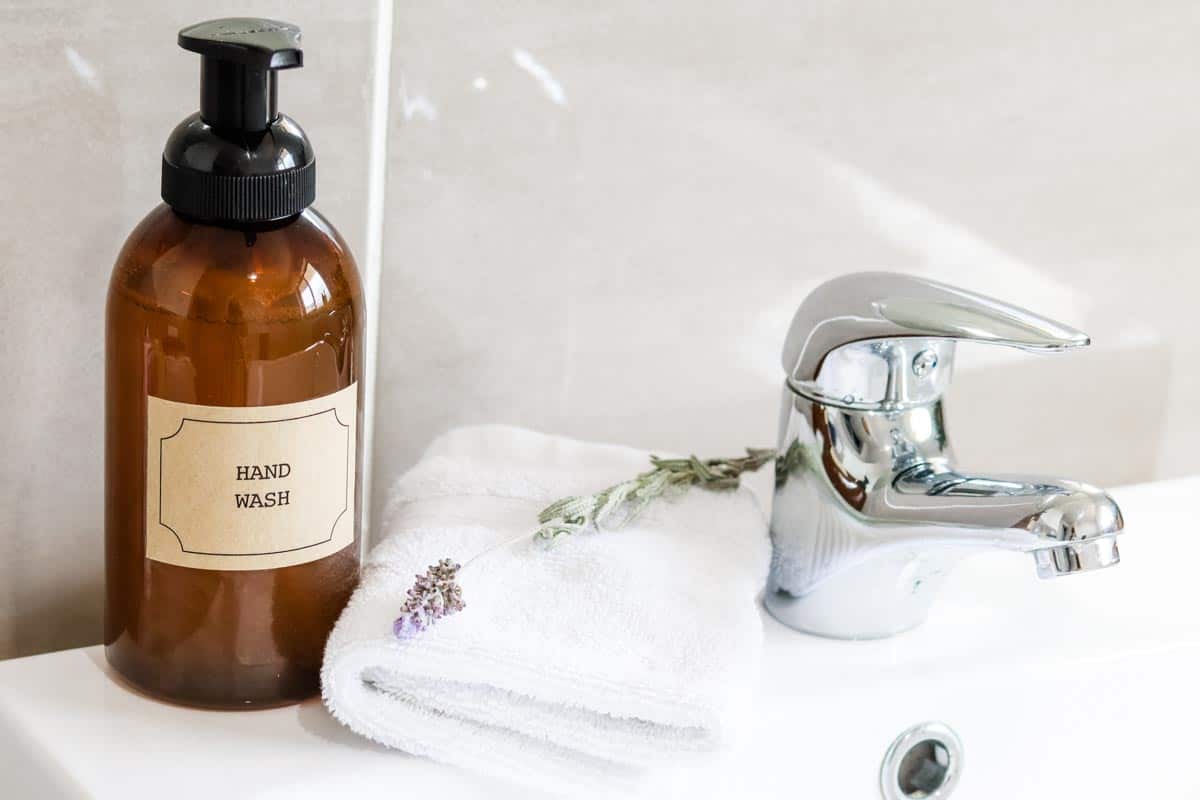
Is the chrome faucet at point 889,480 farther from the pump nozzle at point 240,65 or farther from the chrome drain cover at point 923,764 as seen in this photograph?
the pump nozzle at point 240,65

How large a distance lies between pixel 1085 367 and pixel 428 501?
0.39 meters

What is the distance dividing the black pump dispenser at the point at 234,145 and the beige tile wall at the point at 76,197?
74 mm

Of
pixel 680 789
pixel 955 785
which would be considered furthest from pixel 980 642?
pixel 680 789

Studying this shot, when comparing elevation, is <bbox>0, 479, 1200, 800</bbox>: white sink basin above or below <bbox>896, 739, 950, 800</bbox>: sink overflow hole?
above

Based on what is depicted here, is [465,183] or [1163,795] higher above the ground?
[465,183]

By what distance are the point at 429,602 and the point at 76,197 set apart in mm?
185

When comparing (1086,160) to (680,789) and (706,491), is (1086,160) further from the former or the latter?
(680,789)

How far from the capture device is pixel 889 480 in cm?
52

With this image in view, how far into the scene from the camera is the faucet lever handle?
482 mm

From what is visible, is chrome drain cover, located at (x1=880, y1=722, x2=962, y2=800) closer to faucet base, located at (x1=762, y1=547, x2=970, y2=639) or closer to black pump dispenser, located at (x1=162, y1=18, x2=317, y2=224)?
faucet base, located at (x1=762, y1=547, x2=970, y2=639)

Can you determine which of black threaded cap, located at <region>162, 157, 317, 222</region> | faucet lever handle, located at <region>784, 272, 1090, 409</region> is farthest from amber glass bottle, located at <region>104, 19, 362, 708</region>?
faucet lever handle, located at <region>784, 272, 1090, 409</region>

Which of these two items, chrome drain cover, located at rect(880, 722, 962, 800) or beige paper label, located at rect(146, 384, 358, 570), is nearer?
beige paper label, located at rect(146, 384, 358, 570)

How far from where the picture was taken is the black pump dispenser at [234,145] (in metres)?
0.40

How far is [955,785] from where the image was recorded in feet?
1.77
